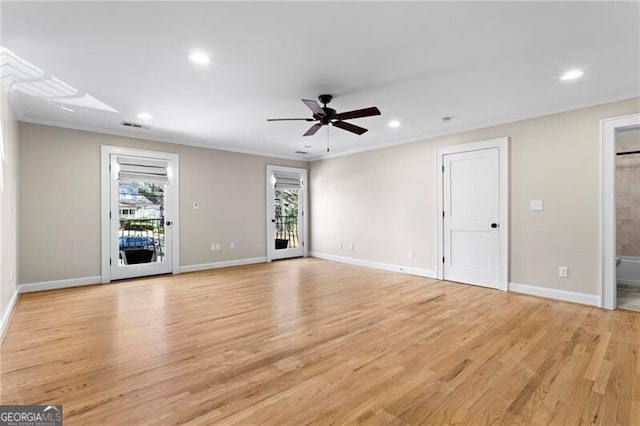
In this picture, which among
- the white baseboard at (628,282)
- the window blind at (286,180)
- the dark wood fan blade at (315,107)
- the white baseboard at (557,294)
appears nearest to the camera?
the dark wood fan blade at (315,107)

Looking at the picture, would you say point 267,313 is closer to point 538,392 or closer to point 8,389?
point 8,389

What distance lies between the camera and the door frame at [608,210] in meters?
3.62

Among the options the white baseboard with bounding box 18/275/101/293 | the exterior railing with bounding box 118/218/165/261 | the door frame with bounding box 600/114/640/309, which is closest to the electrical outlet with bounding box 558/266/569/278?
the door frame with bounding box 600/114/640/309

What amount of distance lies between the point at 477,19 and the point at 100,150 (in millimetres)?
5509

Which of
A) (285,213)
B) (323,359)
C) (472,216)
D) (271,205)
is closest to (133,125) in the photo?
(271,205)

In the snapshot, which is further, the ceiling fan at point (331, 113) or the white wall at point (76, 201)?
the white wall at point (76, 201)

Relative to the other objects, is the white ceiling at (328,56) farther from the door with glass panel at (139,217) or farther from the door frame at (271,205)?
the door frame at (271,205)

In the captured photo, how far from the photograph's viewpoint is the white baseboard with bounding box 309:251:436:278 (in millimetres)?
5484

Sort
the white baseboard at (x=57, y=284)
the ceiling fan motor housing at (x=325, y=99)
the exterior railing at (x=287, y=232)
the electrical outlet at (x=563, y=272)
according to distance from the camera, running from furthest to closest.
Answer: the exterior railing at (x=287, y=232) < the white baseboard at (x=57, y=284) < the electrical outlet at (x=563, y=272) < the ceiling fan motor housing at (x=325, y=99)

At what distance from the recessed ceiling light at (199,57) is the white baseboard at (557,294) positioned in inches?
186

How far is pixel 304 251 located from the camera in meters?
7.83

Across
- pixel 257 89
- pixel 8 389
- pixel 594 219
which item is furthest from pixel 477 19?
pixel 8 389

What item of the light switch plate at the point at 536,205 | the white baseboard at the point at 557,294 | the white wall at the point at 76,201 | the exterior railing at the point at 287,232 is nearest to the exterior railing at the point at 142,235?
the white wall at the point at 76,201

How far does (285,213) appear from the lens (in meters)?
7.55
